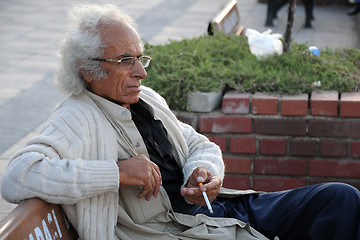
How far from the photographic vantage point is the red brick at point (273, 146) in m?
4.10

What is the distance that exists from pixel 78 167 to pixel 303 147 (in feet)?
6.84

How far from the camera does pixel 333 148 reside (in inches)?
161

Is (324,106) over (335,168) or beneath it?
over

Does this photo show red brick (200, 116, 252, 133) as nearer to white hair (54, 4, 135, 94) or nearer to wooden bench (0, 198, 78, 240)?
white hair (54, 4, 135, 94)

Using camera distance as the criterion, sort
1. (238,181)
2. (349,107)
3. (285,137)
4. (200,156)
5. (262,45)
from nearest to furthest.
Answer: (200,156) → (349,107) → (285,137) → (238,181) → (262,45)

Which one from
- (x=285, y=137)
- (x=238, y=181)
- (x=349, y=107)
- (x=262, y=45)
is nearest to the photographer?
(x=349, y=107)

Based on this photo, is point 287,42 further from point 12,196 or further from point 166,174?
point 12,196

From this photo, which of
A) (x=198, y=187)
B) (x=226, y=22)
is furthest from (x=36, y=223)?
(x=226, y=22)

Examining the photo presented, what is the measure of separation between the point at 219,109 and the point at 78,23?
5.59 feet

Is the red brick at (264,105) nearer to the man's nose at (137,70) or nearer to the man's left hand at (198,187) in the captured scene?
the man's left hand at (198,187)

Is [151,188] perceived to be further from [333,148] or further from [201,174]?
[333,148]

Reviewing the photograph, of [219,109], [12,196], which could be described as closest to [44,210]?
[12,196]

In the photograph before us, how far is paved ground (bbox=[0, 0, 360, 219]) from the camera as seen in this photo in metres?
5.73

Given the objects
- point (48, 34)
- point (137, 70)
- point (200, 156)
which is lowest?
point (48, 34)
